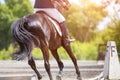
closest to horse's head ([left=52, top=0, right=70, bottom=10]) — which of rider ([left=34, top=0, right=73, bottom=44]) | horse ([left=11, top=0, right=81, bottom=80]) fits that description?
rider ([left=34, top=0, right=73, bottom=44])

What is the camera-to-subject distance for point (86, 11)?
56.5 meters

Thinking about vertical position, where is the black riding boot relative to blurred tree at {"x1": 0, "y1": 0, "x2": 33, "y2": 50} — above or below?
above

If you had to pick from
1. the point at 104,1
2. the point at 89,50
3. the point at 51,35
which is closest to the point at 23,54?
the point at 51,35

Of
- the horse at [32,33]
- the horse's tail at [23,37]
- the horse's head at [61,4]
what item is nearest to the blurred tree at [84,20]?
the horse's head at [61,4]

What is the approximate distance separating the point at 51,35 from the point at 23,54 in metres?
1.03

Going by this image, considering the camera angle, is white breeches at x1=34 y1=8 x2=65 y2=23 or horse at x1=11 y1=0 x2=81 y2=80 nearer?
horse at x1=11 y1=0 x2=81 y2=80

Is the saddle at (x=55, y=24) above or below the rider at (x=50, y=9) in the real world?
below

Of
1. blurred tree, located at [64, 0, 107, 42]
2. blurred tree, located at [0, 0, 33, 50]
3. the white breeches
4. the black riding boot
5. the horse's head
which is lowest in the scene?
blurred tree, located at [64, 0, 107, 42]

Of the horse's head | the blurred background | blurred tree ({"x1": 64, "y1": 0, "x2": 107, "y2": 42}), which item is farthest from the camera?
blurred tree ({"x1": 64, "y1": 0, "x2": 107, "y2": 42})

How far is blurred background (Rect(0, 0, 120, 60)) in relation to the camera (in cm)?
2869

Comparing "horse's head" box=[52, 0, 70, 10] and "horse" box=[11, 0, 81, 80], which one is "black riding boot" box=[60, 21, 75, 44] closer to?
"horse's head" box=[52, 0, 70, 10]

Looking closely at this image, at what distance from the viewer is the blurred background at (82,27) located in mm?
28688

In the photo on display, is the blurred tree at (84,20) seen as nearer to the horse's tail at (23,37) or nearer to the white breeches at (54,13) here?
the white breeches at (54,13)

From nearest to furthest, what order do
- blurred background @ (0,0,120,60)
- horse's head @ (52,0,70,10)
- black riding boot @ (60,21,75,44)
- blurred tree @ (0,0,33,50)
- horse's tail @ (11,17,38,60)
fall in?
horse's tail @ (11,17,38,60) → horse's head @ (52,0,70,10) → black riding boot @ (60,21,75,44) → blurred background @ (0,0,120,60) → blurred tree @ (0,0,33,50)
